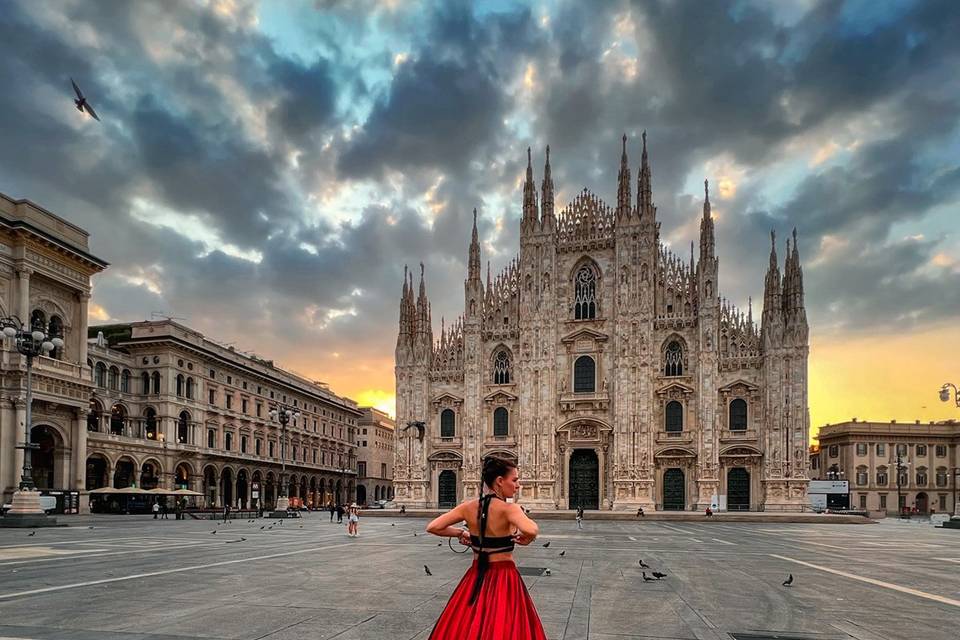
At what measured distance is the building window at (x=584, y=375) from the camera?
5578 centimetres

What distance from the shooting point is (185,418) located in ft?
198

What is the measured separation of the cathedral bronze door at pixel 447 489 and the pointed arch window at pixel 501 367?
8.45 meters

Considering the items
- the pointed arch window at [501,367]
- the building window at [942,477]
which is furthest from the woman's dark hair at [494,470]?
the building window at [942,477]

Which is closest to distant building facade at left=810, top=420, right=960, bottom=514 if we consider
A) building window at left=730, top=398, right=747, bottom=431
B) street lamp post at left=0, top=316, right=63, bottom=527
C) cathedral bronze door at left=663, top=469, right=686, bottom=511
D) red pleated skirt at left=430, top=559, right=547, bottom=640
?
building window at left=730, top=398, right=747, bottom=431

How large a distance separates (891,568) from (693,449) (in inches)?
1465

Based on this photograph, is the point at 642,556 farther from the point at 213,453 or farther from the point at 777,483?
the point at 213,453

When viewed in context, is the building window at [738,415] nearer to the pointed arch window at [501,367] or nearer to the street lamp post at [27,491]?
the pointed arch window at [501,367]

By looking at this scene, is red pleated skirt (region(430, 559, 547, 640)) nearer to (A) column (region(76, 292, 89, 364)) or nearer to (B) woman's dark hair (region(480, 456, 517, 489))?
(B) woman's dark hair (region(480, 456, 517, 489))

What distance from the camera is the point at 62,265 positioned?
4653cm

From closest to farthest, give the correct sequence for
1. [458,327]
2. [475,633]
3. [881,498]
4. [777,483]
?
[475,633]
[777,483]
[458,327]
[881,498]

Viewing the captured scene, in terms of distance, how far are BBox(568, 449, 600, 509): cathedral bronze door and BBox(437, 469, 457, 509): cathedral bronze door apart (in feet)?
31.6

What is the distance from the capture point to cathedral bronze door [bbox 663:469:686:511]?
5297 centimetres

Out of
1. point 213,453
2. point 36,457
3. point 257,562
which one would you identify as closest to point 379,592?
point 257,562

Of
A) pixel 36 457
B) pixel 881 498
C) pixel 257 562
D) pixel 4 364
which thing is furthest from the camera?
pixel 881 498
